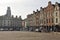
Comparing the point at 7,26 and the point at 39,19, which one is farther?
the point at 7,26

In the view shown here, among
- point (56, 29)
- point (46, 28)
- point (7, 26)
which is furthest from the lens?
point (7, 26)

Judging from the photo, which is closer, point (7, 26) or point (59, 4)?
point (59, 4)

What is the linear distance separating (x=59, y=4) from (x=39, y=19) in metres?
20.9

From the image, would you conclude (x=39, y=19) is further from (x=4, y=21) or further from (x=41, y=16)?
(x=4, y=21)

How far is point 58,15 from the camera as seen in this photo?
85375 mm

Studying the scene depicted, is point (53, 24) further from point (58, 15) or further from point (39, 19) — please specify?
point (39, 19)

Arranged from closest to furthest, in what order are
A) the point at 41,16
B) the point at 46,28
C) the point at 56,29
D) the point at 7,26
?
the point at 56,29 < the point at 46,28 < the point at 41,16 < the point at 7,26

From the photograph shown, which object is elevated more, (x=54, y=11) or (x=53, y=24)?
(x=54, y=11)

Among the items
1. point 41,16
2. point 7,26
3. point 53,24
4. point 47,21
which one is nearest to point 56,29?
point 53,24

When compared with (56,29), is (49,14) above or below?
above

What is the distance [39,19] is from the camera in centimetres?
10669

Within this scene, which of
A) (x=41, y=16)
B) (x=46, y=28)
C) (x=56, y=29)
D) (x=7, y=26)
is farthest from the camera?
(x=7, y=26)

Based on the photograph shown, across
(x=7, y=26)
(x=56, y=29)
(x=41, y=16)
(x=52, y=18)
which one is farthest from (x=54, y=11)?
(x=7, y=26)

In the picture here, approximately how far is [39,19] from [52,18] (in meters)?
18.7
